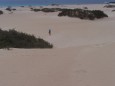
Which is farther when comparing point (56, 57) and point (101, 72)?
point (56, 57)

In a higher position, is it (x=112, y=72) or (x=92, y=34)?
(x=112, y=72)

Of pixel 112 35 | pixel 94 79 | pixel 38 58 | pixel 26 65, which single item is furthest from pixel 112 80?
pixel 112 35

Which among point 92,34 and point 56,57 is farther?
point 92,34

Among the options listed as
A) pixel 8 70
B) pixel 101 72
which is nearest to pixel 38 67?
pixel 8 70

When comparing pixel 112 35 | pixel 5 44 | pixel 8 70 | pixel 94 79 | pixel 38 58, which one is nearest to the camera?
pixel 94 79

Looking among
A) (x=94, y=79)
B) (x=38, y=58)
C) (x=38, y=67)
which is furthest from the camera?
(x=38, y=58)

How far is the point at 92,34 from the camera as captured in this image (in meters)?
26.2

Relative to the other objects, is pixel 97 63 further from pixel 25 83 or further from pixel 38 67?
pixel 25 83

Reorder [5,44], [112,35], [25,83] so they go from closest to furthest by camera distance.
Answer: [25,83] < [5,44] < [112,35]

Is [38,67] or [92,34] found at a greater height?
[38,67]

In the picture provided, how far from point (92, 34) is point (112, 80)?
1793 centimetres

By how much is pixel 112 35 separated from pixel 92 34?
1756mm

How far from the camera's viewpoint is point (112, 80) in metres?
8.41

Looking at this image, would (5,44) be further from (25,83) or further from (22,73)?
(25,83)
